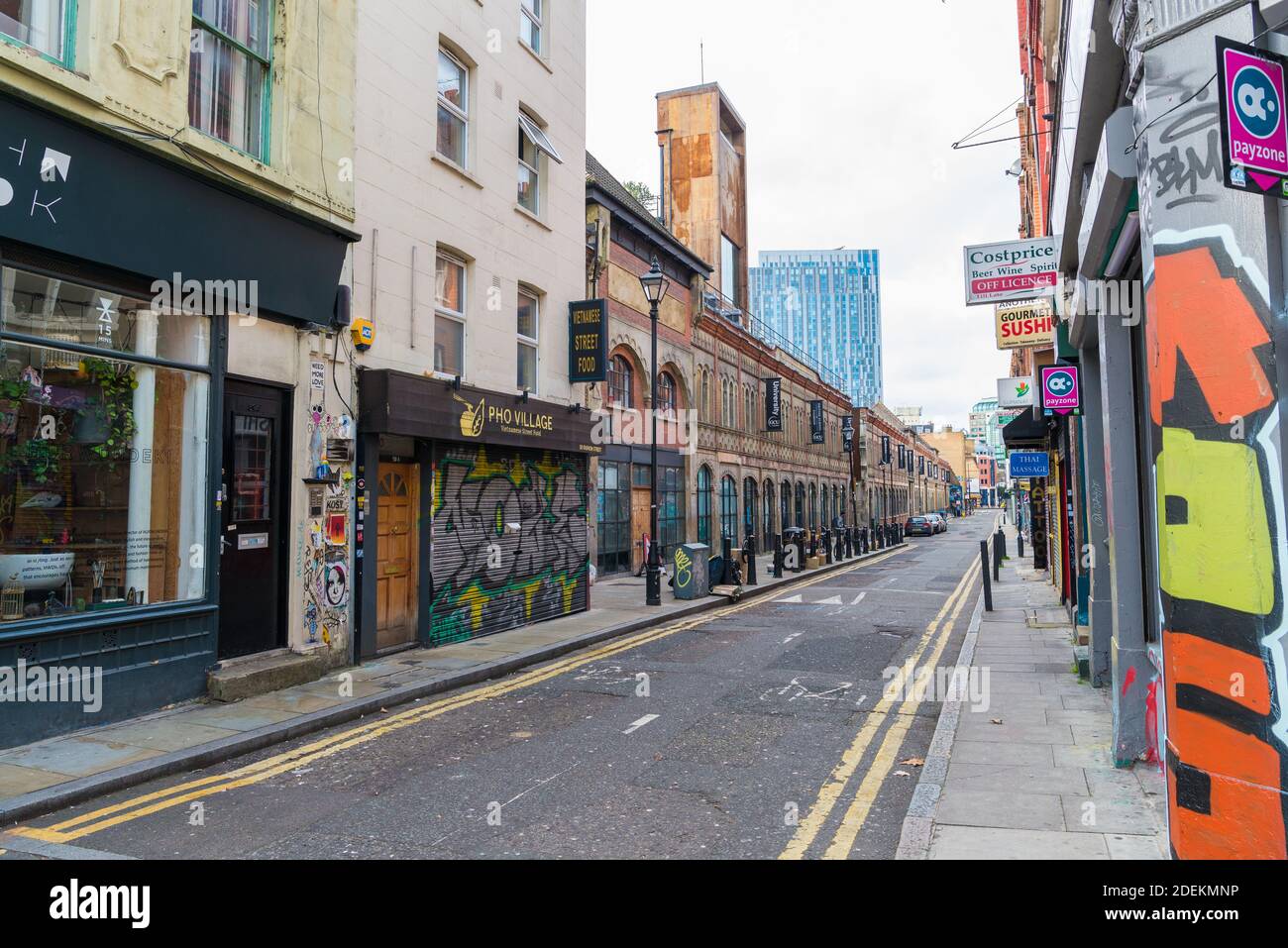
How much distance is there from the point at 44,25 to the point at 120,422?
349 cm

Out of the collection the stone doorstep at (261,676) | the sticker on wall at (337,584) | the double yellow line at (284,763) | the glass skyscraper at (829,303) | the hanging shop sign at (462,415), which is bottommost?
the double yellow line at (284,763)

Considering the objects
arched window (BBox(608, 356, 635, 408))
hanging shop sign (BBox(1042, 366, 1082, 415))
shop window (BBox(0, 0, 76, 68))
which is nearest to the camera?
shop window (BBox(0, 0, 76, 68))

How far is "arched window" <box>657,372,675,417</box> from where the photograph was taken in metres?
25.4

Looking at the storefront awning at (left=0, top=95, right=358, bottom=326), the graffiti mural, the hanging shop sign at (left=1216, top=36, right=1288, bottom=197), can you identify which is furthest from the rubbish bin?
the hanging shop sign at (left=1216, top=36, right=1288, bottom=197)

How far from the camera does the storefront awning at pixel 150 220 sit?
6.64m

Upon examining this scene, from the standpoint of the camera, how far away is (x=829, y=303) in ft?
593

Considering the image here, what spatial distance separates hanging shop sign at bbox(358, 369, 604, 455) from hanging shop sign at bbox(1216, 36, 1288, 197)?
29.2ft

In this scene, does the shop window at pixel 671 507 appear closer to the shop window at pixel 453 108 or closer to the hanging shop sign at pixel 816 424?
the shop window at pixel 453 108

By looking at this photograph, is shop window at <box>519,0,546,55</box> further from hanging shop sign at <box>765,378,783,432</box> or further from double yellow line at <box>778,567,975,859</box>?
hanging shop sign at <box>765,378,783,432</box>

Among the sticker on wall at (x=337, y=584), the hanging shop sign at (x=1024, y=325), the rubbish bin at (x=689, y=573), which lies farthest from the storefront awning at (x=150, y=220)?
the hanging shop sign at (x=1024, y=325)

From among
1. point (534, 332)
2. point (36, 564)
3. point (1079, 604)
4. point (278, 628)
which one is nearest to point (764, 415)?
point (534, 332)

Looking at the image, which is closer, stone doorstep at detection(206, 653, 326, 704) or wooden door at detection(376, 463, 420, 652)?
stone doorstep at detection(206, 653, 326, 704)

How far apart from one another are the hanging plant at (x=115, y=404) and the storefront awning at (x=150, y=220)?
3.13 ft

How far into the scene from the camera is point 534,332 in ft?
47.6
